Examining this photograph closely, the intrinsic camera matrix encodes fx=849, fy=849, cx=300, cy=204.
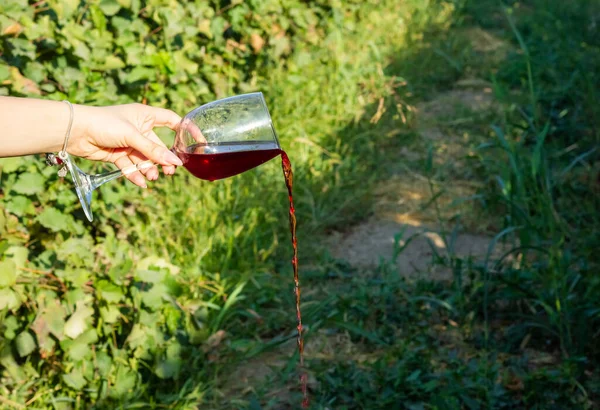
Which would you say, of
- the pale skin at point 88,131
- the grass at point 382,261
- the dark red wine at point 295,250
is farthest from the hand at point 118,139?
the grass at point 382,261

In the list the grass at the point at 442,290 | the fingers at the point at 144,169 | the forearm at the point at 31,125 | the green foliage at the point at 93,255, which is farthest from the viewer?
the grass at the point at 442,290

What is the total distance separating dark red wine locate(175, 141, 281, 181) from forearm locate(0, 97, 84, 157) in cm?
31

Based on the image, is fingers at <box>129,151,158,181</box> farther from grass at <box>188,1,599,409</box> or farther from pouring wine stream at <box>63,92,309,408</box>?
grass at <box>188,1,599,409</box>

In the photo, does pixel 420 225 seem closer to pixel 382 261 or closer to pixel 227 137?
pixel 382 261

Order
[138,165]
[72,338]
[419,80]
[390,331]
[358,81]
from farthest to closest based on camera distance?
1. [419,80]
2. [358,81]
3. [390,331]
4. [72,338]
5. [138,165]

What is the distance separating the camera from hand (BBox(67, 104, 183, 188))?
6.81 ft

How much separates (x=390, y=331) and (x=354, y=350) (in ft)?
0.55

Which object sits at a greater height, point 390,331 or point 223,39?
point 223,39

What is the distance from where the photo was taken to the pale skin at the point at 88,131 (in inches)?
76.2

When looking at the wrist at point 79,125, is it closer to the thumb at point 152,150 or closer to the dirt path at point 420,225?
the thumb at point 152,150

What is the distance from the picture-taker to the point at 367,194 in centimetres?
464

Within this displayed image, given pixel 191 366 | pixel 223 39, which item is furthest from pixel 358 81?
pixel 191 366

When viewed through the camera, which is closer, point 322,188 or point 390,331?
point 390,331

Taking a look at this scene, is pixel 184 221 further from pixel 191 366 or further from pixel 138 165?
pixel 138 165
